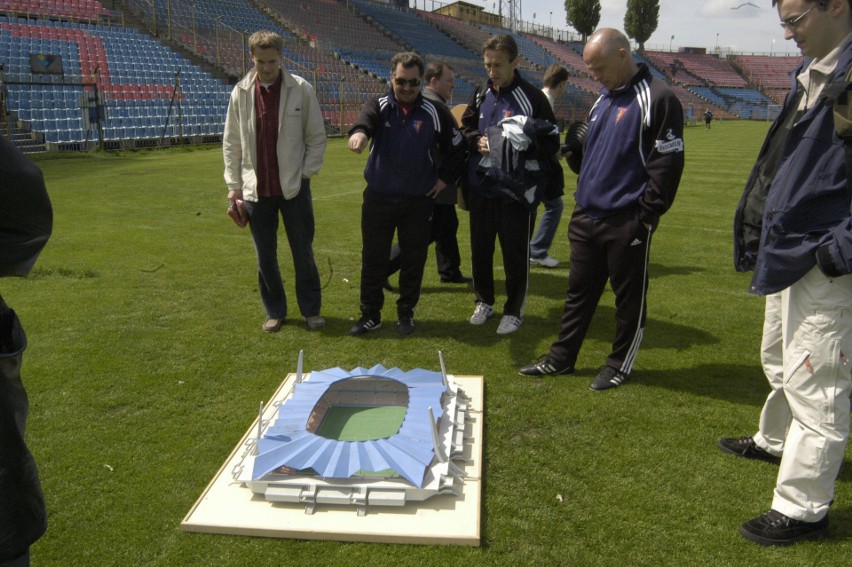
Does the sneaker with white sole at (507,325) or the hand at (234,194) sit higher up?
the hand at (234,194)

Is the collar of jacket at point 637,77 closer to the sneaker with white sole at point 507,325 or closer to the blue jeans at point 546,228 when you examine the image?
the sneaker with white sole at point 507,325

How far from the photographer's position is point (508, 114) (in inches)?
187

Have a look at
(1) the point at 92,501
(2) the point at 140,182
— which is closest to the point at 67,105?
(2) the point at 140,182


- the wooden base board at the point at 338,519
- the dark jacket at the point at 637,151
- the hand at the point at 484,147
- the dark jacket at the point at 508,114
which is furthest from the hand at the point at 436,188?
the wooden base board at the point at 338,519

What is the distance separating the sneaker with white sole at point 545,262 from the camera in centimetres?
739

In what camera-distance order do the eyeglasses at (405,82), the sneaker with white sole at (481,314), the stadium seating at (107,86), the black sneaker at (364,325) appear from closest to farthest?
the eyeglasses at (405,82), the black sneaker at (364,325), the sneaker with white sole at (481,314), the stadium seating at (107,86)

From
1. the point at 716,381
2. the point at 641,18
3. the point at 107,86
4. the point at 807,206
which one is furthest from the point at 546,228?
the point at 641,18

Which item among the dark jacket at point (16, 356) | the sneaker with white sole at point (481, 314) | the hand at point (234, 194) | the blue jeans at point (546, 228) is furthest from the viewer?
the blue jeans at point (546, 228)

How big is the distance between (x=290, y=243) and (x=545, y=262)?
130 inches

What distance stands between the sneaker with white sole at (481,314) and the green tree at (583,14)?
226 feet

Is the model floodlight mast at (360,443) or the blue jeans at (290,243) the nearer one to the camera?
the model floodlight mast at (360,443)

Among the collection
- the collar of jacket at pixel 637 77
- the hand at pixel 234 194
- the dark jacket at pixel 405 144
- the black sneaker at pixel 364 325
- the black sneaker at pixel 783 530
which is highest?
the collar of jacket at pixel 637 77

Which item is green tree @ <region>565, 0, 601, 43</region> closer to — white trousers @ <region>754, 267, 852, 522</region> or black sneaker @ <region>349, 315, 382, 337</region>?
black sneaker @ <region>349, 315, 382, 337</region>

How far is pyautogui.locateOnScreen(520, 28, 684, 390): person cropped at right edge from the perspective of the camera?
3.68m
